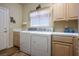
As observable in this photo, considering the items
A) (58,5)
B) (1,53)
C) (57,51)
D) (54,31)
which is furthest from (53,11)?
(1,53)

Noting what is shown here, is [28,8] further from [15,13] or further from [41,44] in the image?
[41,44]

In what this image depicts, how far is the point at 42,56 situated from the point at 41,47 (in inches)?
5.5

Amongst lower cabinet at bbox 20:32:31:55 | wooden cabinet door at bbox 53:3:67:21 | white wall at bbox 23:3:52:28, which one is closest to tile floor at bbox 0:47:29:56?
lower cabinet at bbox 20:32:31:55

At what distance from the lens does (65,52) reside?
1.59 m

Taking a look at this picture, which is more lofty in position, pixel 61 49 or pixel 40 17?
pixel 40 17

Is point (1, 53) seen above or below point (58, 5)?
below

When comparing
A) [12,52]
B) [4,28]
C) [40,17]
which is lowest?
[12,52]

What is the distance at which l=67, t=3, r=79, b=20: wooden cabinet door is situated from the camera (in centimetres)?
158

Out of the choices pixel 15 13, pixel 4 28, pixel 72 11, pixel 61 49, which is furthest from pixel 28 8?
pixel 61 49

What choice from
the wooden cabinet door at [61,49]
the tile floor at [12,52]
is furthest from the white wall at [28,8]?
the wooden cabinet door at [61,49]

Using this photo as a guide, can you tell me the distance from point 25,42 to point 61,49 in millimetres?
585

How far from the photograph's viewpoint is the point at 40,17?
165 cm

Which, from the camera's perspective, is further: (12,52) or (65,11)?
(65,11)

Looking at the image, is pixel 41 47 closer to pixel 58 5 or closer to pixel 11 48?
pixel 11 48
